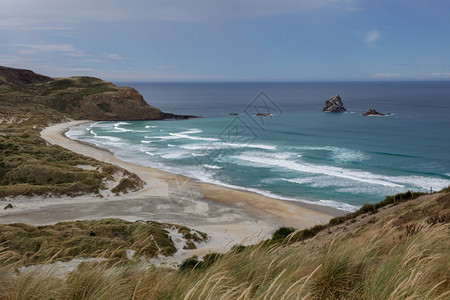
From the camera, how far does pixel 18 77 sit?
142250mm

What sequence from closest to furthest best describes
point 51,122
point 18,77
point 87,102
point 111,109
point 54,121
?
Answer: point 51,122, point 54,121, point 111,109, point 87,102, point 18,77

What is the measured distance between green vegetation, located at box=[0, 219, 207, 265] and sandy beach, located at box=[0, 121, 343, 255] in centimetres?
258

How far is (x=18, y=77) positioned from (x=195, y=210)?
141 meters

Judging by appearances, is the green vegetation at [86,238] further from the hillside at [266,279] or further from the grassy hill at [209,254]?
the hillside at [266,279]

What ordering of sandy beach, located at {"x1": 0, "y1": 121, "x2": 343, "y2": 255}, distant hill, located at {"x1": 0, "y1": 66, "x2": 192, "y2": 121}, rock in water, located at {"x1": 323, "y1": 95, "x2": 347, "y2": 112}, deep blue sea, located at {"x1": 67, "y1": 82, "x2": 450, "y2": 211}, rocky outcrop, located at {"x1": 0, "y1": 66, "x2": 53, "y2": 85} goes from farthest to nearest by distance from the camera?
1. rocky outcrop, located at {"x1": 0, "y1": 66, "x2": 53, "y2": 85}
2. rock in water, located at {"x1": 323, "y1": 95, "x2": 347, "y2": 112}
3. distant hill, located at {"x1": 0, "y1": 66, "x2": 192, "y2": 121}
4. deep blue sea, located at {"x1": 67, "y1": 82, "x2": 450, "y2": 211}
5. sandy beach, located at {"x1": 0, "y1": 121, "x2": 343, "y2": 255}

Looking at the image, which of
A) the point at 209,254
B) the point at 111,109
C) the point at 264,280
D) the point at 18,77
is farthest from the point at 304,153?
the point at 18,77

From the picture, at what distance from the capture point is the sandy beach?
2492cm

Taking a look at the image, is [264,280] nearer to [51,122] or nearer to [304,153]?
[304,153]

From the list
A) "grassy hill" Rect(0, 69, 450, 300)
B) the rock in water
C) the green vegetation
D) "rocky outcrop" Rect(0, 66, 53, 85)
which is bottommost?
the green vegetation

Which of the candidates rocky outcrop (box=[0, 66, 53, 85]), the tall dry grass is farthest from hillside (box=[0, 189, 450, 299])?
rocky outcrop (box=[0, 66, 53, 85])

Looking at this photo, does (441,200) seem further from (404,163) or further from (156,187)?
(404,163)

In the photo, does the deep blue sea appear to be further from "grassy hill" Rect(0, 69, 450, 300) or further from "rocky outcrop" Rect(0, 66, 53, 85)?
"rocky outcrop" Rect(0, 66, 53, 85)

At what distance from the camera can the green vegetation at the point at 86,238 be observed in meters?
16.2

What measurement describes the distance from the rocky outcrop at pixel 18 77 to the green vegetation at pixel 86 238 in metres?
132
